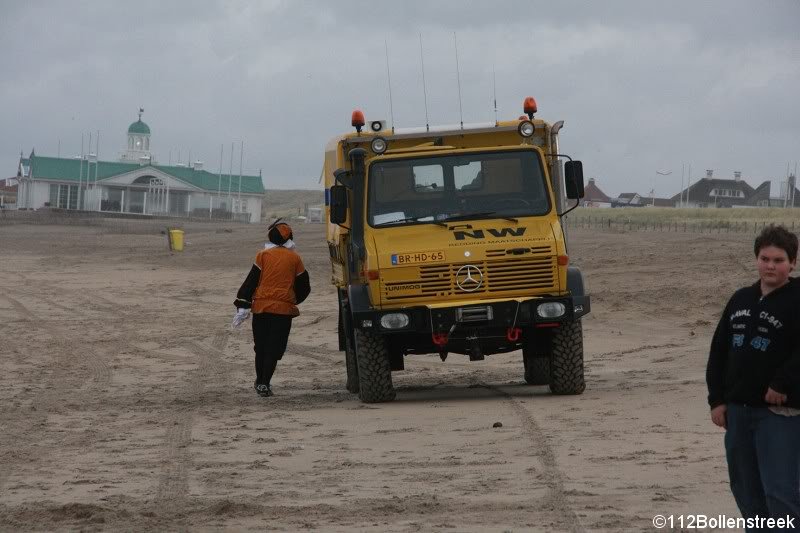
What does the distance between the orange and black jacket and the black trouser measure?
88 millimetres

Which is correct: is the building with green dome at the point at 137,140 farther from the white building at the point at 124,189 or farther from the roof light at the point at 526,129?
the roof light at the point at 526,129

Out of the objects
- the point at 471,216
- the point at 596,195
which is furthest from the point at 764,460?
the point at 596,195

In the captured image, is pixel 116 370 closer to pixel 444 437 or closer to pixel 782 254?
pixel 444 437

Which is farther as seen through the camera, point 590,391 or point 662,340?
Result: point 662,340

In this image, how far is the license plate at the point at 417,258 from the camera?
1282 centimetres

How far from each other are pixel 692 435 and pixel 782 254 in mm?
4401

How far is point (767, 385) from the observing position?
19.9ft

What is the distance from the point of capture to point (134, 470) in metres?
9.50

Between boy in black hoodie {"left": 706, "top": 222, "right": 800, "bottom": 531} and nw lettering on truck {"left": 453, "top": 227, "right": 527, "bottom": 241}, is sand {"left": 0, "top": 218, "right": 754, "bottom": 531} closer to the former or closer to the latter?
boy in black hoodie {"left": 706, "top": 222, "right": 800, "bottom": 531}

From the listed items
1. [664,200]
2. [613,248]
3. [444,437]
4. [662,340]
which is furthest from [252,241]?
[664,200]

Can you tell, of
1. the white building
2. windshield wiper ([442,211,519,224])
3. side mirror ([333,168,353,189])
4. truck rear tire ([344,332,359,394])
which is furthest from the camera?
the white building

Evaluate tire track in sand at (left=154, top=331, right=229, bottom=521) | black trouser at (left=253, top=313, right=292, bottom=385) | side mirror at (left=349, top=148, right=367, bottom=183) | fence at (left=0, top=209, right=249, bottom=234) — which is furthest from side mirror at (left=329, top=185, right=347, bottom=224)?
fence at (left=0, top=209, right=249, bottom=234)

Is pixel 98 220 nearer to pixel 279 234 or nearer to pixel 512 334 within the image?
pixel 279 234

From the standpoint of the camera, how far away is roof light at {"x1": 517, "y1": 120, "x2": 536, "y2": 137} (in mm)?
13896
